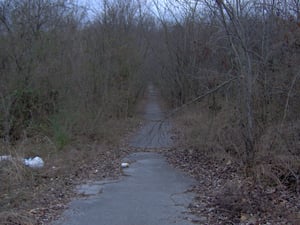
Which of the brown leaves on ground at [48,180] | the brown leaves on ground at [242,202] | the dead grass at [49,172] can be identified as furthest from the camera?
the dead grass at [49,172]

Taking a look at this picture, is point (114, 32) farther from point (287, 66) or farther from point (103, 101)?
point (287, 66)

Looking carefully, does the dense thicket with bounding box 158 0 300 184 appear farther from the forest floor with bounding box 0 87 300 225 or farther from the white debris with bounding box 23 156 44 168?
the white debris with bounding box 23 156 44 168

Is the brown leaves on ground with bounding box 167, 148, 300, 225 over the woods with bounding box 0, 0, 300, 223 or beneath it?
beneath

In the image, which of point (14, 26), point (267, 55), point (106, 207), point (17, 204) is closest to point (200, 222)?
point (106, 207)

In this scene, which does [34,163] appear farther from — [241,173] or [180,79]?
[180,79]

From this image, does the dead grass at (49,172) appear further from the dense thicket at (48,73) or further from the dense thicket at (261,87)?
the dense thicket at (261,87)

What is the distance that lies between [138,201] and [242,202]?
207 centimetres

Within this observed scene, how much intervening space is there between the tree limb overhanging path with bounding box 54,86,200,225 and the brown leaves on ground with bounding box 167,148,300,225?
1.03ft

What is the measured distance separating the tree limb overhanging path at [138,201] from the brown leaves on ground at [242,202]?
0.32 m

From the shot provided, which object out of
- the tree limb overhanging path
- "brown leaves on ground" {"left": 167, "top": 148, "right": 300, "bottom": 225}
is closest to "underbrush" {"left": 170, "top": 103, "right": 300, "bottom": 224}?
"brown leaves on ground" {"left": 167, "top": 148, "right": 300, "bottom": 225}

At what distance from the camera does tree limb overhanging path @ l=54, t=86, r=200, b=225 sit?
7352mm

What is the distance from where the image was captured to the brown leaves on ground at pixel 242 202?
275 inches

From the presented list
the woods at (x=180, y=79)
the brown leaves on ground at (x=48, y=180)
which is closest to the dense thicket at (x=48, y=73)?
the woods at (x=180, y=79)

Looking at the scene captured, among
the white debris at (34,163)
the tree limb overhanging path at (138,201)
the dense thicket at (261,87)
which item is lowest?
the tree limb overhanging path at (138,201)
